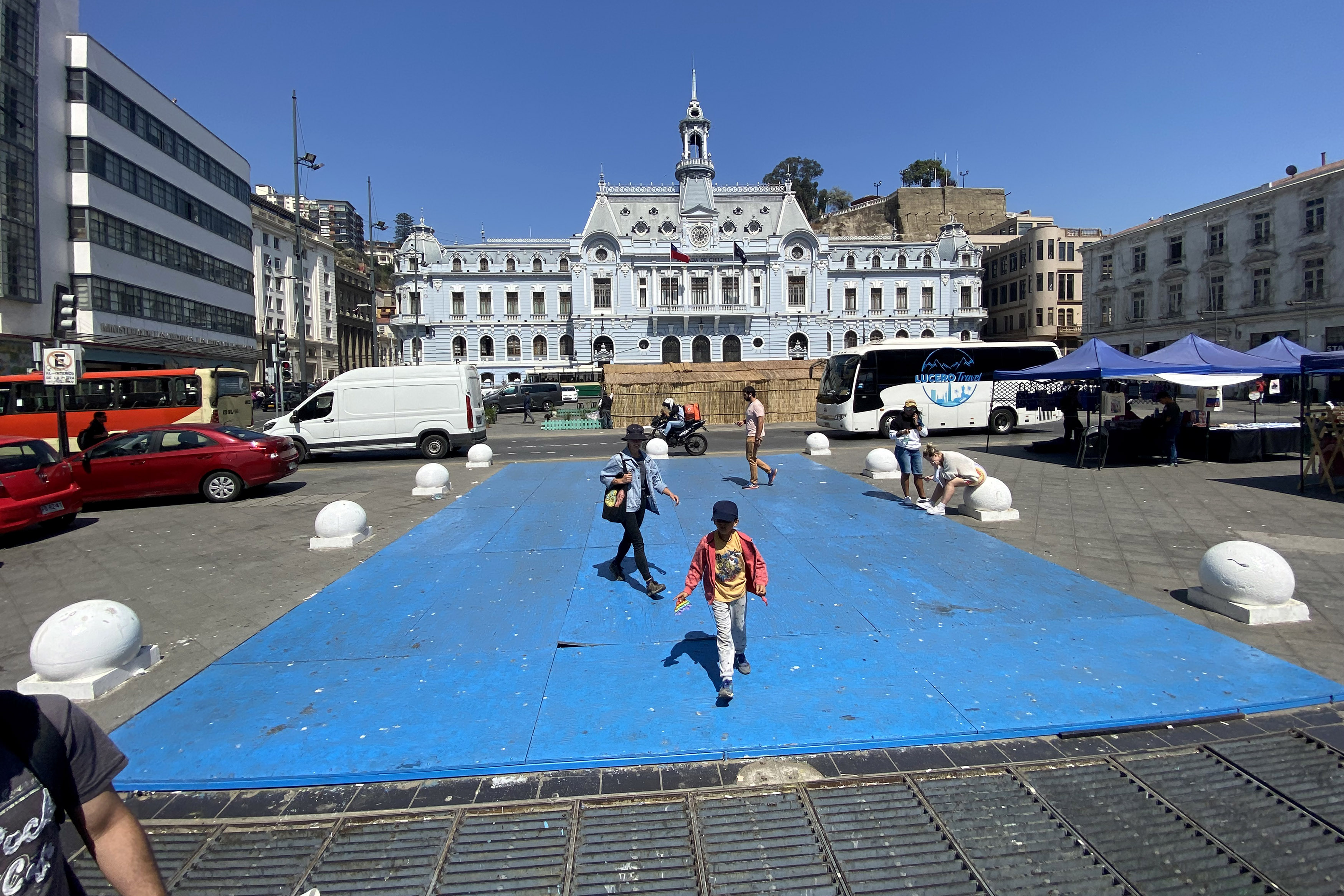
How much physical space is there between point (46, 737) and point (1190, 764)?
4.77 metres

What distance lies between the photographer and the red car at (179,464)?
11344 mm

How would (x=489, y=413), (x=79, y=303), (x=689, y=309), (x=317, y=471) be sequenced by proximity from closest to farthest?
(x=317, y=471)
(x=489, y=413)
(x=79, y=303)
(x=689, y=309)

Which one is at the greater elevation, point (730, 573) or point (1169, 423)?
point (1169, 423)

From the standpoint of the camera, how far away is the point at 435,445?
58.8ft

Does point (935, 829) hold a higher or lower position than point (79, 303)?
lower

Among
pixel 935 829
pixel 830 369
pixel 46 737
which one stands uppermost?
pixel 830 369

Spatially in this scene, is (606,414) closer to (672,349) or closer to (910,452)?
(910,452)

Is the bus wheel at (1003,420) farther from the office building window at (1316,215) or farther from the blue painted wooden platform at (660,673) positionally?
the office building window at (1316,215)

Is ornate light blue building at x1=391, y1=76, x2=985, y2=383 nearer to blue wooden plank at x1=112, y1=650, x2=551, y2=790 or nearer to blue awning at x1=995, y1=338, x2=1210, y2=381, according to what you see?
blue awning at x1=995, y1=338, x2=1210, y2=381

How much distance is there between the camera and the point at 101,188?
104 feet

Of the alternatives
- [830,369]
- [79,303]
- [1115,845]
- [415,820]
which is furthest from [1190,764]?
[79,303]

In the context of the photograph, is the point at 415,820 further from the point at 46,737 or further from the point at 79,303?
the point at 79,303

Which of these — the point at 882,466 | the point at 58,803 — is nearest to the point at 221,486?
the point at 882,466

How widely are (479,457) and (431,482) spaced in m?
3.73
